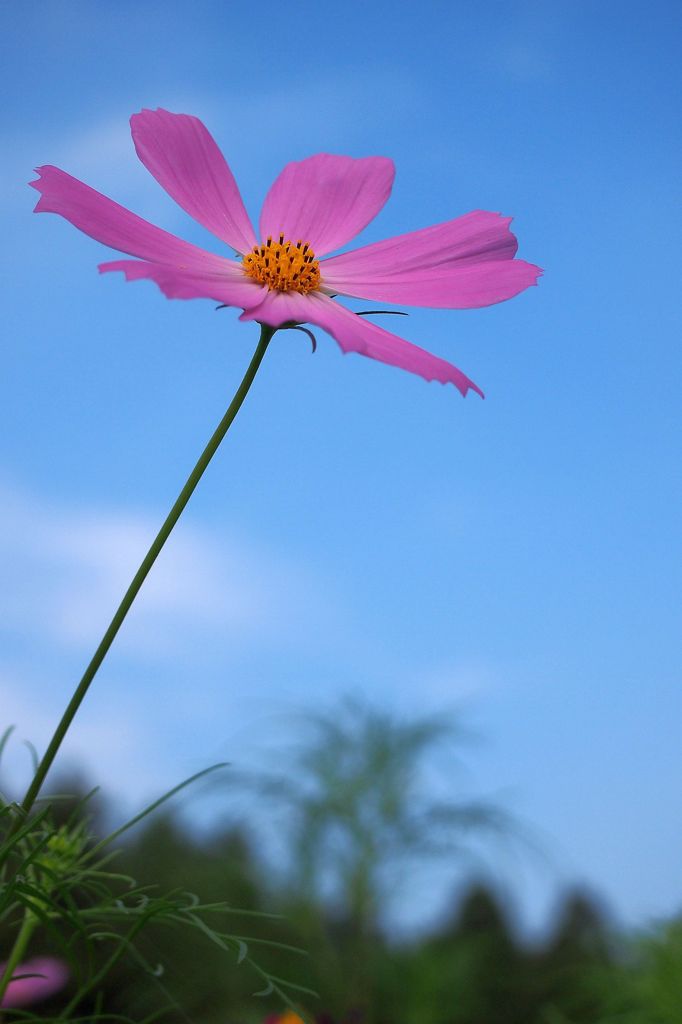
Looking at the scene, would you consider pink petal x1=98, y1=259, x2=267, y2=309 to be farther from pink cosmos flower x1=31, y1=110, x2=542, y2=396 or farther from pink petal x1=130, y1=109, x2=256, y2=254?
pink petal x1=130, y1=109, x2=256, y2=254

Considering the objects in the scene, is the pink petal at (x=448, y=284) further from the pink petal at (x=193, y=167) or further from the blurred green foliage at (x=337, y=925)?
the blurred green foliage at (x=337, y=925)

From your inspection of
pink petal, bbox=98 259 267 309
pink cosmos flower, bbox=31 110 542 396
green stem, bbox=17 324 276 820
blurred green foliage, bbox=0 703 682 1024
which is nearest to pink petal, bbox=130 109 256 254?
pink cosmos flower, bbox=31 110 542 396

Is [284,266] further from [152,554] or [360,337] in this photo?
[152,554]

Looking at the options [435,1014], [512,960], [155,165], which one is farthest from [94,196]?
[512,960]

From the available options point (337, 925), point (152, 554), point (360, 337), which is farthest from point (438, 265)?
point (337, 925)

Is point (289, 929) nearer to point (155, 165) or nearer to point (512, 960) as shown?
point (512, 960)

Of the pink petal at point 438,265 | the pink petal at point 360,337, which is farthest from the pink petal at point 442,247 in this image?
the pink petal at point 360,337

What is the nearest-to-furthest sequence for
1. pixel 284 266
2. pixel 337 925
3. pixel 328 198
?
pixel 284 266 < pixel 328 198 < pixel 337 925
